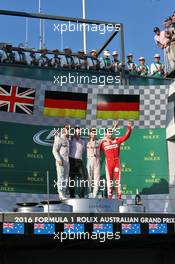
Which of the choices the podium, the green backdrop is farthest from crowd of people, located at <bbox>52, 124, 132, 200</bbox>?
the podium

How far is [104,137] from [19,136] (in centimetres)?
269

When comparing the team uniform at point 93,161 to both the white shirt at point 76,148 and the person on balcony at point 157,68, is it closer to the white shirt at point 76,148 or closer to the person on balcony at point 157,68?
the white shirt at point 76,148

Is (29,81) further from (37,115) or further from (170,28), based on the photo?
(170,28)

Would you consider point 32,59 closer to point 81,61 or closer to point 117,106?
point 81,61

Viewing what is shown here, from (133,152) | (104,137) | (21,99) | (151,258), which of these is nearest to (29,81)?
(21,99)

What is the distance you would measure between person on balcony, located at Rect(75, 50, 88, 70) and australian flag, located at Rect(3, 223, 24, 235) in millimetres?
7372

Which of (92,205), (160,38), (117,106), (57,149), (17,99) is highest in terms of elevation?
(160,38)

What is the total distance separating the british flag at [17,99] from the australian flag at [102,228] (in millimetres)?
5896

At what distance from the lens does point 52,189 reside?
51.9ft

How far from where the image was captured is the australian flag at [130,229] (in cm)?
1151

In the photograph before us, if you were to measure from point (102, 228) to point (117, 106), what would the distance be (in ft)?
20.3

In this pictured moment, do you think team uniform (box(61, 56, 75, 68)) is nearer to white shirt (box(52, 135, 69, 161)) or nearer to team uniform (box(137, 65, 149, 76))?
team uniform (box(137, 65, 149, 76))

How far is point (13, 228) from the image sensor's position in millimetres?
10969

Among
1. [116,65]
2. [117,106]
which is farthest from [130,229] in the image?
[116,65]
